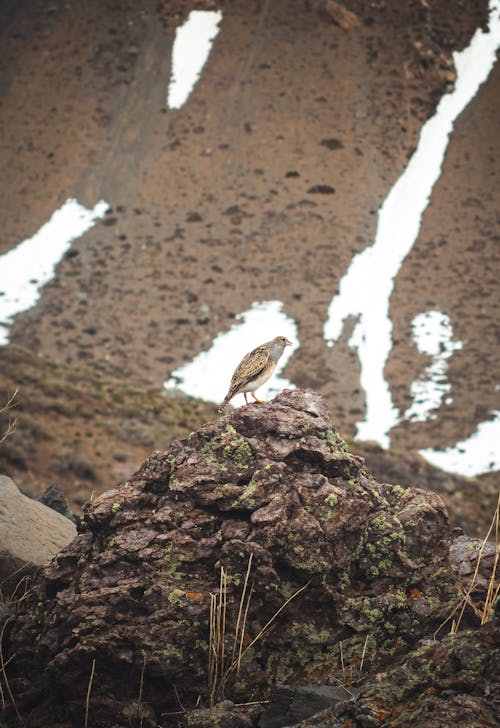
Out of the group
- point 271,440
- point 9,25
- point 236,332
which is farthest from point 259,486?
point 9,25

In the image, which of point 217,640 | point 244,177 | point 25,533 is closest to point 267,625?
point 217,640

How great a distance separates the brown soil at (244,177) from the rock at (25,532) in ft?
120

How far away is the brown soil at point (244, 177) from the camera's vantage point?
52.4 m

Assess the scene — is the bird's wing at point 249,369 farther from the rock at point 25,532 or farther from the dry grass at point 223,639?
the dry grass at point 223,639

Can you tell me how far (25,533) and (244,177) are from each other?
2367 inches

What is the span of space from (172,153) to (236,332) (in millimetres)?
22203

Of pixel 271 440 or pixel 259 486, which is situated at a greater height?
pixel 271 440

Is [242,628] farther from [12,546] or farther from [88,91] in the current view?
[88,91]

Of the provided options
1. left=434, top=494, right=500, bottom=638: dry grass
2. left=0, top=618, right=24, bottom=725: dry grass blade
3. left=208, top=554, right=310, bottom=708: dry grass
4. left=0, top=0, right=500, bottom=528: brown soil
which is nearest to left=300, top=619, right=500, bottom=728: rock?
left=434, top=494, right=500, bottom=638: dry grass

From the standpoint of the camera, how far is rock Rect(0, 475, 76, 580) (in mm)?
6855

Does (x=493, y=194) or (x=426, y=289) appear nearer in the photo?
(x=426, y=289)

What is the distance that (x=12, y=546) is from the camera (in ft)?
22.6

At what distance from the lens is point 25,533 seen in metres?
7.20

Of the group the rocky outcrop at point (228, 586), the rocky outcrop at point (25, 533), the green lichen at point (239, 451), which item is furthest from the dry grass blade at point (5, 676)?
the green lichen at point (239, 451)
